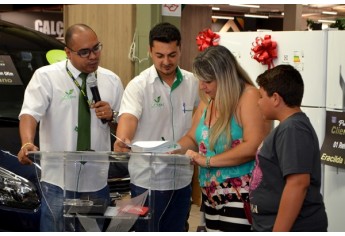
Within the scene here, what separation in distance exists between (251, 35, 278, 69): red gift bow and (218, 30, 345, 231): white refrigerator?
55 mm

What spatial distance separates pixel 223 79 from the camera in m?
3.00

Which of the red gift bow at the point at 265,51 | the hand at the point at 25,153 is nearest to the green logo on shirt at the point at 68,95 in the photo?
the hand at the point at 25,153

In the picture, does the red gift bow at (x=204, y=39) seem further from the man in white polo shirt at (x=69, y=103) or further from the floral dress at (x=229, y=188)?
the floral dress at (x=229, y=188)

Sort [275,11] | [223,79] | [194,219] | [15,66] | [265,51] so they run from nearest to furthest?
[223,79] → [265,51] → [15,66] → [194,219] → [275,11]

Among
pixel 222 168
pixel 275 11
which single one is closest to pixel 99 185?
pixel 222 168

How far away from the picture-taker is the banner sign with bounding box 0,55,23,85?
5.17 meters

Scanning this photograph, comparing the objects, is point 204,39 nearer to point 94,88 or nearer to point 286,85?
point 94,88

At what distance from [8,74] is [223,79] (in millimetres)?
2721

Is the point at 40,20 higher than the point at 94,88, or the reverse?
the point at 40,20

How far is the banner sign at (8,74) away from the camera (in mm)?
5172

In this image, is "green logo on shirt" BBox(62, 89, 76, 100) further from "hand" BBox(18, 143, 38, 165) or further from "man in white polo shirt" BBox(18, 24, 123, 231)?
"hand" BBox(18, 143, 38, 165)

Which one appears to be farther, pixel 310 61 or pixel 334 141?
pixel 310 61

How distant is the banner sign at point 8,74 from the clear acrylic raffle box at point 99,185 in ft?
7.59

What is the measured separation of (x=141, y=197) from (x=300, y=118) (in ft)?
2.51
